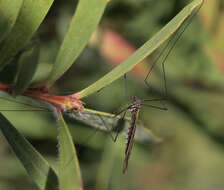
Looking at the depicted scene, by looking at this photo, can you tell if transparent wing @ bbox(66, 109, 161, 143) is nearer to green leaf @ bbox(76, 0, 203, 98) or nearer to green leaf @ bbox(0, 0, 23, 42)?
green leaf @ bbox(76, 0, 203, 98)

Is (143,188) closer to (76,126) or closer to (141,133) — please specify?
(76,126)

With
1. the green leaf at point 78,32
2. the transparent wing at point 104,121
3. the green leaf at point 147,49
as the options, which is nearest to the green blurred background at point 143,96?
the transparent wing at point 104,121

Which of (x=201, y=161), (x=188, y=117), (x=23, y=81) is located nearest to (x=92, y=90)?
(x=23, y=81)

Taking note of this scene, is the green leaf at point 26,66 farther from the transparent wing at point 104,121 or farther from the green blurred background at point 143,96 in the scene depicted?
the green blurred background at point 143,96

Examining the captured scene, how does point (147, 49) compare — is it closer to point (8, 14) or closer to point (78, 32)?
point (78, 32)

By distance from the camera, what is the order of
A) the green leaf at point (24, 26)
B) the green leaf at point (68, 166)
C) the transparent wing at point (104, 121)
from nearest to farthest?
the green leaf at point (68, 166), the green leaf at point (24, 26), the transparent wing at point (104, 121)

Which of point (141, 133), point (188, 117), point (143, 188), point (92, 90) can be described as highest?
point (92, 90)

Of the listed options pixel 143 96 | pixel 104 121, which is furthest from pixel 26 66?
pixel 143 96

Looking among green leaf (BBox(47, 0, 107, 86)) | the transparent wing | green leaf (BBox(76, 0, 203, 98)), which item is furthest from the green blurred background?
green leaf (BBox(76, 0, 203, 98))
